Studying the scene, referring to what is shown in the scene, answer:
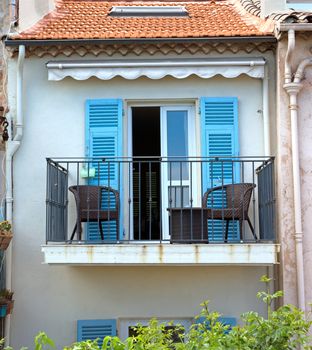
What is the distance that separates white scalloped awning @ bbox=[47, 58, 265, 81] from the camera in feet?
36.3

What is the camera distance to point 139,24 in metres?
12.1

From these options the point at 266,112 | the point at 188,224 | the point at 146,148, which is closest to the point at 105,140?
the point at 146,148

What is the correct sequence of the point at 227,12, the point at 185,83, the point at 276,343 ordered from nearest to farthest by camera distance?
the point at 276,343 < the point at 185,83 < the point at 227,12

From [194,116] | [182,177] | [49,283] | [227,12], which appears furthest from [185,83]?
[49,283]

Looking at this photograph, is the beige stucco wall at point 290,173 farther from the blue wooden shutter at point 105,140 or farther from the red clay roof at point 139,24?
the blue wooden shutter at point 105,140

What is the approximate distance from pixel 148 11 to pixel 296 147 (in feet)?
14.0

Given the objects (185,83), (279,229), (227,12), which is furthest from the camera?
(227,12)

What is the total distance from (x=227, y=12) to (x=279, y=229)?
4666mm

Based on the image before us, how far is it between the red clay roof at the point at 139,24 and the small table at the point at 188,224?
283 cm

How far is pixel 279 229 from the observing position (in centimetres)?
1069

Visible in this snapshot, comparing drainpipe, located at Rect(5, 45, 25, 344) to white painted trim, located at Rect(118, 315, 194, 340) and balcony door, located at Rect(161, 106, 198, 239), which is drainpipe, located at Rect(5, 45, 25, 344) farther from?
balcony door, located at Rect(161, 106, 198, 239)

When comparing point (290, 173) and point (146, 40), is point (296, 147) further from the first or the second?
point (146, 40)

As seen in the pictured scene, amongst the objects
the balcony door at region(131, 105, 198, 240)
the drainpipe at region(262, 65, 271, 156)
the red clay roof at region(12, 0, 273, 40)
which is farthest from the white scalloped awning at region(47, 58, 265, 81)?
the balcony door at region(131, 105, 198, 240)

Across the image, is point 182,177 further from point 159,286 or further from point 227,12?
point 227,12
